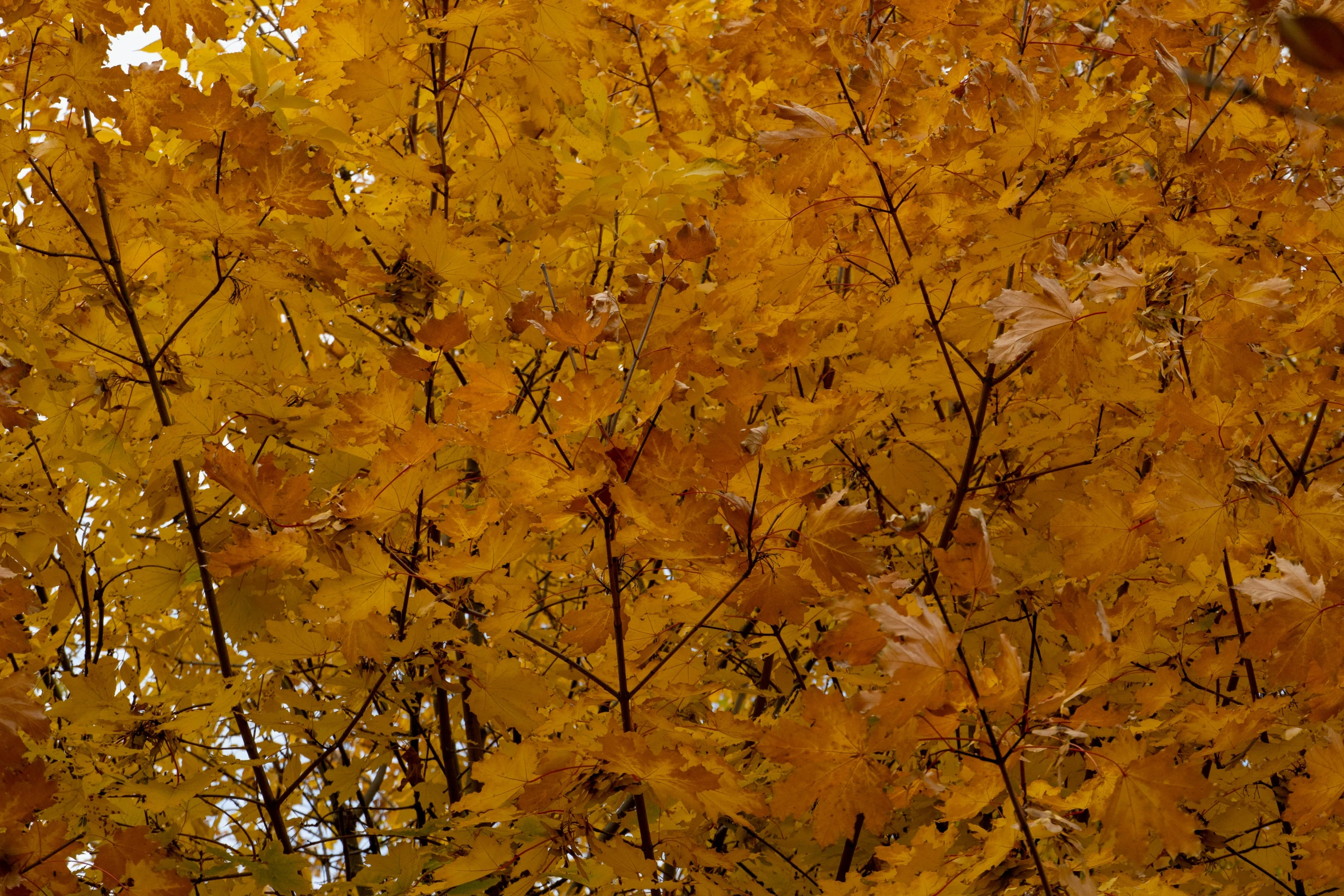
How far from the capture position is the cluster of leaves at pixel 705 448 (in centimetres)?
143

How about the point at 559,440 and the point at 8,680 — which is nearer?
the point at 8,680

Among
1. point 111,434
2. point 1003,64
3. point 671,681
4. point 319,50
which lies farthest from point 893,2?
point 111,434

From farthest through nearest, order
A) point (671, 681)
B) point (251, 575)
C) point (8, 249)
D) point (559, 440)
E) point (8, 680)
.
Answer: point (8, 249) → point (251, 575) → point (671, 681) → point (559, 440) → point (8, 680)

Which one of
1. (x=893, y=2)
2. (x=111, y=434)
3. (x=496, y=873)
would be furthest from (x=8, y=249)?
(x=893, y=2)

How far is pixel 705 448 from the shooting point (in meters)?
1.50

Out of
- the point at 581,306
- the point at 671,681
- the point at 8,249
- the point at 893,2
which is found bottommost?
the point at 671,681

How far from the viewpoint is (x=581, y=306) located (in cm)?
152

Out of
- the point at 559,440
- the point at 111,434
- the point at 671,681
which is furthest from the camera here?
the point at 111,434

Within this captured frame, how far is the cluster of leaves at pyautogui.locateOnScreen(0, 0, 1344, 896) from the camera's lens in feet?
4.68

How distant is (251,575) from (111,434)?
1.59 feet

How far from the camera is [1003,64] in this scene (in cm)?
193

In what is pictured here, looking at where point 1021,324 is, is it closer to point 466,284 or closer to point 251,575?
point 466,284

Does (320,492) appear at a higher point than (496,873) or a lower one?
higher

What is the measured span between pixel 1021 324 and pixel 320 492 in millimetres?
1356
